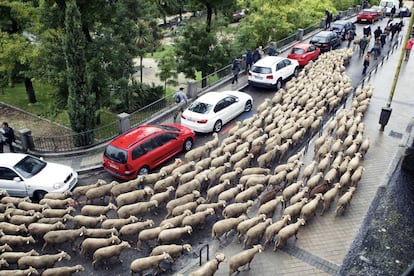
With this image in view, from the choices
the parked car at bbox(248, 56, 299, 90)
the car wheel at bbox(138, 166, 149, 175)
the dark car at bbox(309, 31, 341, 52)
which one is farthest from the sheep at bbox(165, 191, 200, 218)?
the dark car at bbox(309, 31, 341, 52)

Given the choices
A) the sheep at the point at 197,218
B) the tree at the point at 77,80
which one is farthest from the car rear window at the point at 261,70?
the sheep at the point at 197,218

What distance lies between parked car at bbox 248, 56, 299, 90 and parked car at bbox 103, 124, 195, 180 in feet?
25.0

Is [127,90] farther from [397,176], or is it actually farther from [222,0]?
[397,176]

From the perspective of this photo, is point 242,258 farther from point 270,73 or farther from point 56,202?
point 270,73

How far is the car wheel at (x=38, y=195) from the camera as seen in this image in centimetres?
1447

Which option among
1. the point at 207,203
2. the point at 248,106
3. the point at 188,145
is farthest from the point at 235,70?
the point at 207,203

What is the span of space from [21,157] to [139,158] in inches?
170

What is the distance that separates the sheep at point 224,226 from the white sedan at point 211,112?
696 cm

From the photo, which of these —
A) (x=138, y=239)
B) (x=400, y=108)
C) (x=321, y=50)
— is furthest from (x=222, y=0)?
(x=138, y=239)

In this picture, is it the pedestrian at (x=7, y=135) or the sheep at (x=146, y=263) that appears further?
the pedestrian at (x=7, y=135)

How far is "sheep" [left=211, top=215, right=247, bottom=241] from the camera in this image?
475 inches

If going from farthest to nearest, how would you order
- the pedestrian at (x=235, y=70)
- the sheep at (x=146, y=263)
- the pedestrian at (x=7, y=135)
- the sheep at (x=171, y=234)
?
the pedestrian at (x=235, y=70)
the pedestrian at (x=7, y=135)
the sheep at (x=171, y=234)
the sheep at (x=146, y=263)

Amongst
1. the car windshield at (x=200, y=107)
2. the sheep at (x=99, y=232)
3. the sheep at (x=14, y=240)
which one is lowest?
the sheep at (x=14, y=240)

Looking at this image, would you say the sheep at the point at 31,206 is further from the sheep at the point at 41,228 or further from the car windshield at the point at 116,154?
the car windshield at the point at 116,154
